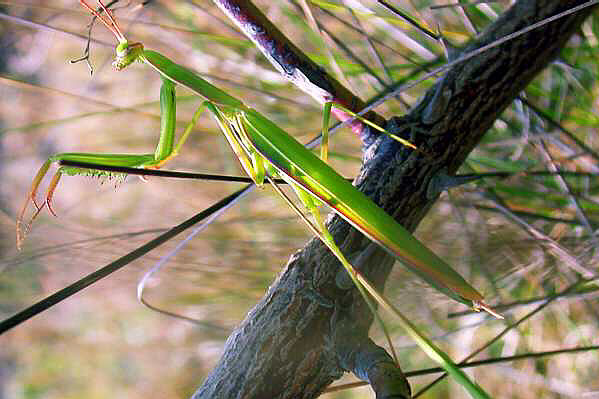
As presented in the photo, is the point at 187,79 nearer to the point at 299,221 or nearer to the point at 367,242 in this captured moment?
the point at 367,242

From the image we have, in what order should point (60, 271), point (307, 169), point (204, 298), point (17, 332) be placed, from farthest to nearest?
point (17, 332)
point (204, 298)
point (60, 271)
point (307, 169)

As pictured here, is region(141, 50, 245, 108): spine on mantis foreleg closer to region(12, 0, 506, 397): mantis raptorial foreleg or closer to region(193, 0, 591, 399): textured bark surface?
region(12, 0, 506, 397): mantis raptorial foreleg

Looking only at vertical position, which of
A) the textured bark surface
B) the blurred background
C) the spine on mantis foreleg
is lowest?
the textured bark surface

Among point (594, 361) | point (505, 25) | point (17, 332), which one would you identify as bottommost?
point (594, 361)

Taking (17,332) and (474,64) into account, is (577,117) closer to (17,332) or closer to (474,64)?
(474,64)

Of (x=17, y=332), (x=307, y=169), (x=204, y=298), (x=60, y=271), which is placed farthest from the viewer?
(x=17, y=332)

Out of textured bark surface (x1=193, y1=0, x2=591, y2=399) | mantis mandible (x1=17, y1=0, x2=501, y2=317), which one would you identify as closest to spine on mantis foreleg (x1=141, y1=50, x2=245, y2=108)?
mantis mandible (x1=17, y1=0, x2=501, y2=317)

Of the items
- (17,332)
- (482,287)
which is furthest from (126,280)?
(17,332)

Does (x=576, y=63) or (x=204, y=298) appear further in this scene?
(x=204, y=298)
